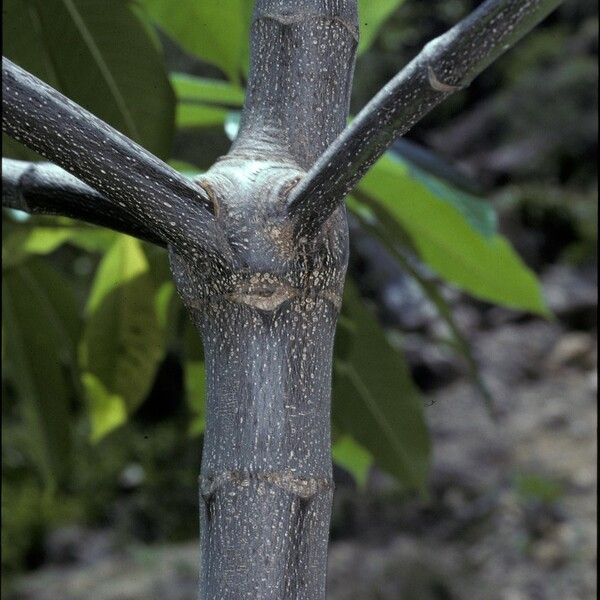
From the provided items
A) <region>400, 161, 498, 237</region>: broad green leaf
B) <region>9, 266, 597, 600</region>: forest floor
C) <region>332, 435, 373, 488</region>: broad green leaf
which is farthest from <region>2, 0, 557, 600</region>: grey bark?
<region>9, 266, 597, 600</region>: forest floor

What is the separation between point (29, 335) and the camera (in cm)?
112

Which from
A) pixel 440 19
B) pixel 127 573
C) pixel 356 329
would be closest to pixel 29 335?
pixel 356 329

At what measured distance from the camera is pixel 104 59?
87cm

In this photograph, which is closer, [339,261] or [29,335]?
[339,261]

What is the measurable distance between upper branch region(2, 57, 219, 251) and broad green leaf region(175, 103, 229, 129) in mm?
654

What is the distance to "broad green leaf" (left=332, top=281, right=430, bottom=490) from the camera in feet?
3.80

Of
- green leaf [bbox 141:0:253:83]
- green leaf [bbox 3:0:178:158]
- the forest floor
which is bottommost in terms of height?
the forest floor

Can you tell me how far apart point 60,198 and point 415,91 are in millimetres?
199

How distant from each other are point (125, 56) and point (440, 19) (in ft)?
13.6

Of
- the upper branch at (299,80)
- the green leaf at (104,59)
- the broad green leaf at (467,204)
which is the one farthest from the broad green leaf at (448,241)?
the upper branch at (299,80)

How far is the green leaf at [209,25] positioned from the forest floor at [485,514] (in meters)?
1.55

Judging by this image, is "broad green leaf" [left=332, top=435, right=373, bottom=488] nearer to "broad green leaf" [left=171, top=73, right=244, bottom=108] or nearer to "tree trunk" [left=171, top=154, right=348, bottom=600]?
"broad green leaf" [left=171, top=73, right=244, bottom=108]

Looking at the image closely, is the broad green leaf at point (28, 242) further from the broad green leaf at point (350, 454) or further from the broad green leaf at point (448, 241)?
the broad green leaf at point (350, 454)

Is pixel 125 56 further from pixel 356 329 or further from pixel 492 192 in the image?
pixel 492 192
